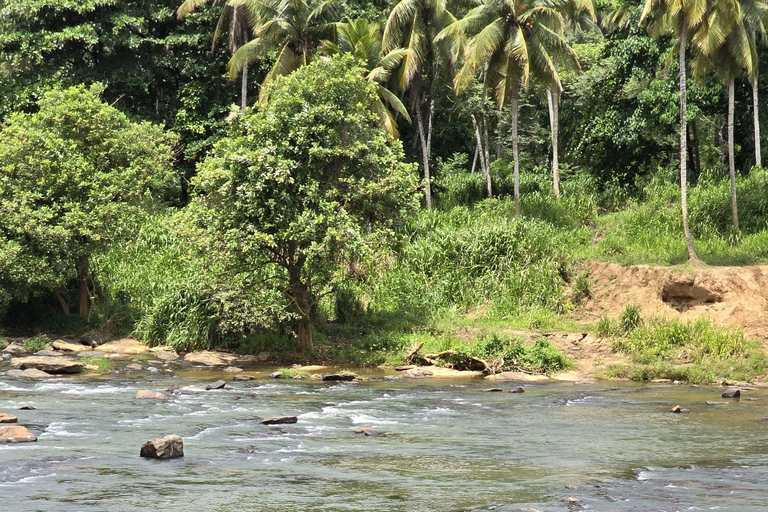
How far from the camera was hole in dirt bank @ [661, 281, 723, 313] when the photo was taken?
25.7 m

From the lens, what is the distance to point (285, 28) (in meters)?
34.6

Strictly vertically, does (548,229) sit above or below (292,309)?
above

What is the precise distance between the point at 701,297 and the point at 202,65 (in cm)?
A: 2520

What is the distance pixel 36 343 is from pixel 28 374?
15.1 feet

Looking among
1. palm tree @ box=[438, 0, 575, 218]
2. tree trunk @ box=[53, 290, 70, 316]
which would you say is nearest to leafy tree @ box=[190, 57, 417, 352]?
tree trunk @ box=[53, 290, 70, 316]

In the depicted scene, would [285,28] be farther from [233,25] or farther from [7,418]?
[7,418]

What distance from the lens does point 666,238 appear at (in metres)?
30.5

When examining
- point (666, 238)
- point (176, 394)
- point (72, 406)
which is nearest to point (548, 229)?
point (666, 238)

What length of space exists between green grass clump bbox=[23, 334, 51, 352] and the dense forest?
1.43 m

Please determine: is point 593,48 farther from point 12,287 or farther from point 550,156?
point 12,287

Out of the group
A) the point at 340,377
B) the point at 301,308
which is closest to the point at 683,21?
the point at 301,308

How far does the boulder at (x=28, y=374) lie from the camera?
20953mm

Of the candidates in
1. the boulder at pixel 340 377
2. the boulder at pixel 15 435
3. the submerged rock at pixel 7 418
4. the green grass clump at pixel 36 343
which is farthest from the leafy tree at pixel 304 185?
the boulder at pixel 15 435

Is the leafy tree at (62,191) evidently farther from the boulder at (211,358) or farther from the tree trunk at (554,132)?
the tree trunk at (554,132)
